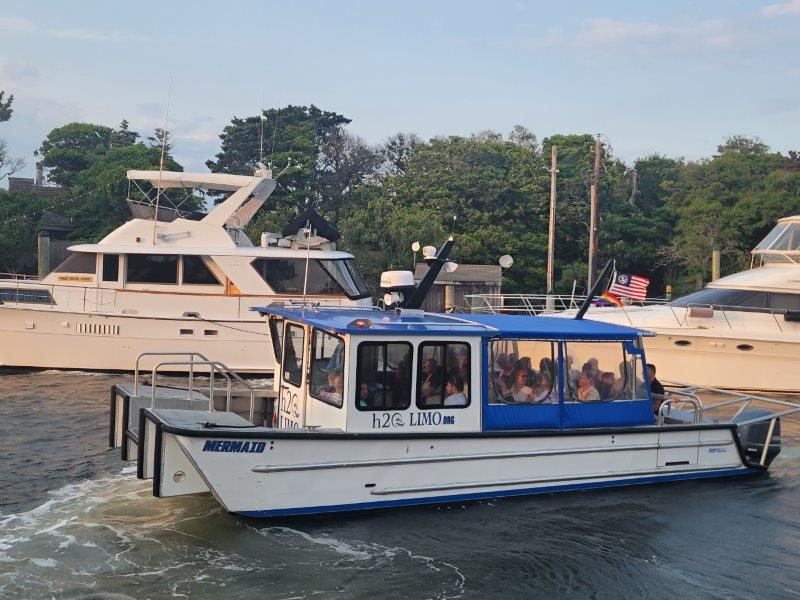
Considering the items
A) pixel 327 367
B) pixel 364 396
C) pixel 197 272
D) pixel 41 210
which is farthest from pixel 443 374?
pixel 41 210

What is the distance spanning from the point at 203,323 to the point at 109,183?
57.8ft

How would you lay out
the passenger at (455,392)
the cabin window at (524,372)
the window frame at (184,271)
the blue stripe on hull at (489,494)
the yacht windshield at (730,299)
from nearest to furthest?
the blue stripe on hull at (489,494) < the passenger at (455,392) < the cabin window at (524,372) < the window frame at (184,271) < the yacht windshield at (730,299)

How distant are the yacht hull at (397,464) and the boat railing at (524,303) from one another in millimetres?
7409

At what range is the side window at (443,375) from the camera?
10.4 meters

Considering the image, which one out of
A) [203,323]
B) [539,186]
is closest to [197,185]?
[203,323]

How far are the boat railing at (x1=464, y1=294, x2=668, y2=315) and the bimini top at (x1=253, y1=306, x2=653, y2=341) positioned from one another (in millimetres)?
6952

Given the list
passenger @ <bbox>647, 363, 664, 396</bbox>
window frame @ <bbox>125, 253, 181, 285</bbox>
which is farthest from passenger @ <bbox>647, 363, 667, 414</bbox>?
window frame @ <bbox>125, 253, 181, 285</bbox>

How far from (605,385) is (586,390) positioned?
1.07ft

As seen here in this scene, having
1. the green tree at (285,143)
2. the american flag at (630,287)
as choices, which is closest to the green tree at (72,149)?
the green tree at (285,143)

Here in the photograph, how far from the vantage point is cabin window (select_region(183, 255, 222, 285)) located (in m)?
19.8

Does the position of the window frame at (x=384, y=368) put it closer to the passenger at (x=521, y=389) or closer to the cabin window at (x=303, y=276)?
the passenger at (x=521, y=389)

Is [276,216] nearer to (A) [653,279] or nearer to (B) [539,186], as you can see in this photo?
(B) [539,186]

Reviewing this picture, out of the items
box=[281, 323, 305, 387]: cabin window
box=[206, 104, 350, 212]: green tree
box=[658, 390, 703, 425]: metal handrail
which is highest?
box=[206, 104, 350, 212]: green tree

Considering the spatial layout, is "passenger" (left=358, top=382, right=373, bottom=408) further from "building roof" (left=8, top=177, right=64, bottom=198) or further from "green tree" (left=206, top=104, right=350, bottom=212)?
"building roof" (left=8, top=177, right=64, bottom=198)
